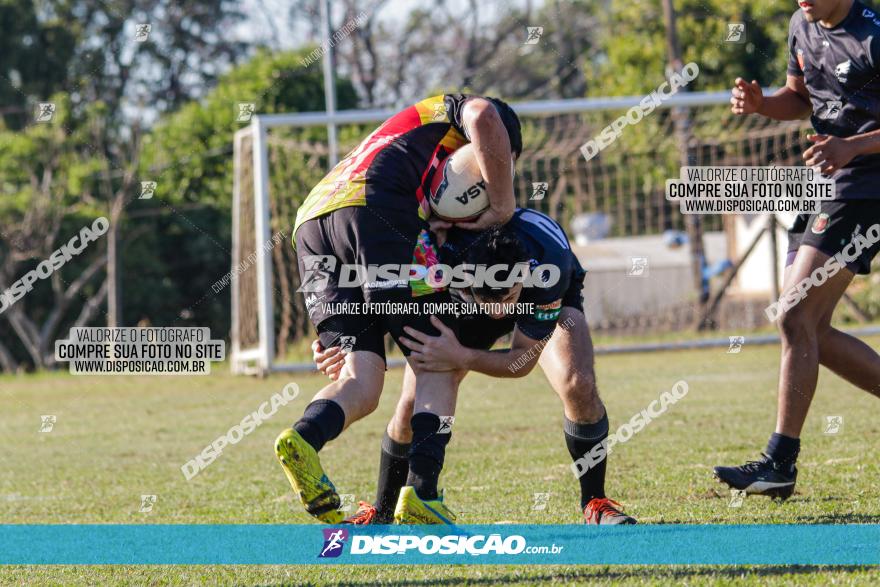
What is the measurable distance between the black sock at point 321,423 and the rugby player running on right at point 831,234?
186 centimetres

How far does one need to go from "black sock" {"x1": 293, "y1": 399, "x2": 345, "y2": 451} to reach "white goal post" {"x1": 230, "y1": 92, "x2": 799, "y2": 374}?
838 cm

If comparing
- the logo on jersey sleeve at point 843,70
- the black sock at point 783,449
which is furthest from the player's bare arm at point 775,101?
the black sock at point 783,449

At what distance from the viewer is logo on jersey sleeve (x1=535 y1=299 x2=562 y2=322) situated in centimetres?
442

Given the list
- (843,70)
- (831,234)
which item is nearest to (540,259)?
(831,234)

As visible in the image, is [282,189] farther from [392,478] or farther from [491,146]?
[491,146]

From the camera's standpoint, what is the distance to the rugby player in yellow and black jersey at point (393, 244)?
13.8 feet

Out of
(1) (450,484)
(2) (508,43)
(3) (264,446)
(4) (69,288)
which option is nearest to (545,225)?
(1) (450,484)

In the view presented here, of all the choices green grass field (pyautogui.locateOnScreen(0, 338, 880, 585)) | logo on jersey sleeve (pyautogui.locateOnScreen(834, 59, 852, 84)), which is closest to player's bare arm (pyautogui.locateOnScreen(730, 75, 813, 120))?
logo on jersey sleeve (pyautogui.locateOnScreen(834, 59, 852, 84))

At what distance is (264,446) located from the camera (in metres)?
8.12

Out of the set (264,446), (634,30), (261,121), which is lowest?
(264,446)

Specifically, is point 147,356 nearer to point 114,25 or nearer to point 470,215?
point 470,215

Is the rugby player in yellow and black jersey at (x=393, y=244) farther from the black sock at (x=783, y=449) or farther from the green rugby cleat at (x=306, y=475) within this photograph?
the black sock at (x=783, y=449)

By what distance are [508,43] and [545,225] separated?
2743 centimetres

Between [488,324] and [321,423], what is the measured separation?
37.8 inches
